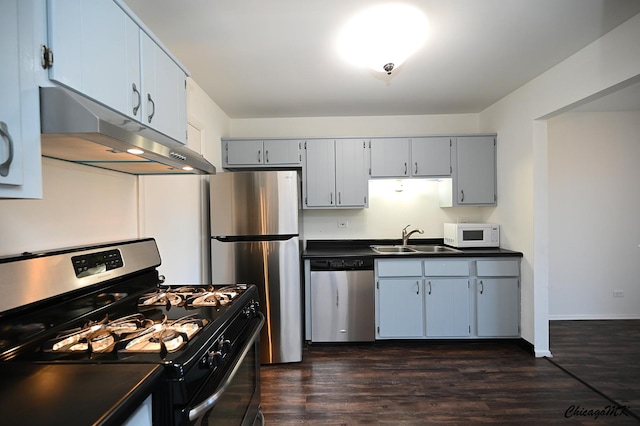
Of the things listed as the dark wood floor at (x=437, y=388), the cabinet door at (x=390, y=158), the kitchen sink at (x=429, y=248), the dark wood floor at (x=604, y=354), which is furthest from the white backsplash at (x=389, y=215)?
the dark wood floor at (x=604, y=354)

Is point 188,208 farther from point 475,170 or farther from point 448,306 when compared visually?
point 475,170

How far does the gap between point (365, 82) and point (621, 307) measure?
4079mm

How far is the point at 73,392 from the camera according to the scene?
709mm

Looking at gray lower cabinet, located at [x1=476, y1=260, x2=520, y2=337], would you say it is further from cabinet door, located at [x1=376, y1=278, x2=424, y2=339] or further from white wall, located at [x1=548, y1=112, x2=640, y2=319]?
white wall, located at [x1=548, y1=112, x2=640, y2=319]

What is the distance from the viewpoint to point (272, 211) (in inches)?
105

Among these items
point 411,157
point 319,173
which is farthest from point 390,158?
A: point 319,173

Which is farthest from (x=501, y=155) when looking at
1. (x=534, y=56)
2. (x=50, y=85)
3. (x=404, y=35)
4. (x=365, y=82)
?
(x=50, y=85)

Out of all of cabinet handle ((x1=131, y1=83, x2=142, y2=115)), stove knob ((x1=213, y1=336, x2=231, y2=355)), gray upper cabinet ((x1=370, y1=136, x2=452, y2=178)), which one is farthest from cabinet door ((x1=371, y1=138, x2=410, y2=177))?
stove knob ((x1=213, y1=336, x2=231, y2=355))

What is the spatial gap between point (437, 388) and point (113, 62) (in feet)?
9.11

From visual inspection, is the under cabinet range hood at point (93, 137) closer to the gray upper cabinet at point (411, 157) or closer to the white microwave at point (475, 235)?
the gray upper cabinet at point (411, 157)

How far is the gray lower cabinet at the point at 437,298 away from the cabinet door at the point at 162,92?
7.19 ft

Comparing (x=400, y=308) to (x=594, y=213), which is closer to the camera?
(x=400, y=308)

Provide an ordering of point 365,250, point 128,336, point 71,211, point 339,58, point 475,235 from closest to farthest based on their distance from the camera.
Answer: point 128,336
point 71,211
point 339,58
point 475,235
point 365,250

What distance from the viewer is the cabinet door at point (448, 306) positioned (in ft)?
9.88
